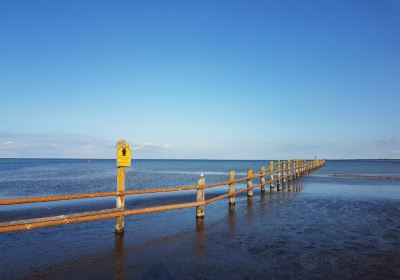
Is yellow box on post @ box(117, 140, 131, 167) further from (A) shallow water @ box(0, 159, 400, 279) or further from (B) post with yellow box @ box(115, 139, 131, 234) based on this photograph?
(A) shallow water @ box(0, 159, 400, 279)

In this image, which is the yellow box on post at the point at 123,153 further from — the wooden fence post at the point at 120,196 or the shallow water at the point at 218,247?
the shallow water at the point at 218,247

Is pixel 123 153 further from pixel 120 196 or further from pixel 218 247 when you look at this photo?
pixel 218 247

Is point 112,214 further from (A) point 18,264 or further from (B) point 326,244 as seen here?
(B) point 326,244

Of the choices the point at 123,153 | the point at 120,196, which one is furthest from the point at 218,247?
the point at 123,153

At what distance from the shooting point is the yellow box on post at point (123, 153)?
8805 mm

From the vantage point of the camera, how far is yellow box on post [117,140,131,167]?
28.9 feet

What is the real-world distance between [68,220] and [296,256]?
188 inches

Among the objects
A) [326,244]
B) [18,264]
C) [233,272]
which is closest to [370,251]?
[326,244]

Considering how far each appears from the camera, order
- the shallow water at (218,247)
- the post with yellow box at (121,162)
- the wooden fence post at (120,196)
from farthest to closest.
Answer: the post with yellow box at (121,162), the wooden fence post at (120,196), the shallow water at (218,247)

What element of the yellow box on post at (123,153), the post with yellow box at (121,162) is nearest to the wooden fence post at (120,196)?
the post with yellow box at (121,162)

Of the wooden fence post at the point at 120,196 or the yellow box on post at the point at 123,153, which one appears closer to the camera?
the wooden fence post at the point at 120,196

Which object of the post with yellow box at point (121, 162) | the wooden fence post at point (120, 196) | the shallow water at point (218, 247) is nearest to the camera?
the shallow water at point (218, 247)

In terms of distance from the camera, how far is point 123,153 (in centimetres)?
886

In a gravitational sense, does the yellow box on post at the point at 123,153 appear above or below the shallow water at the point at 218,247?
above
